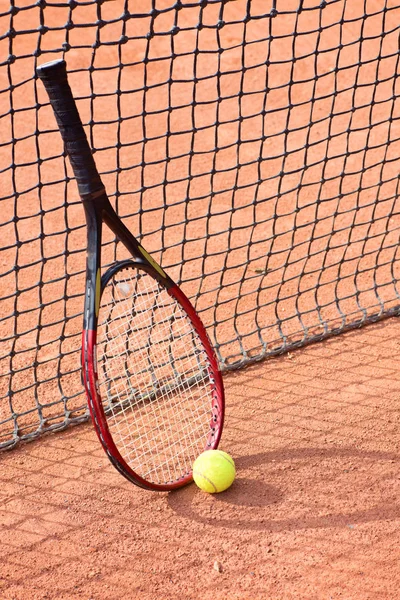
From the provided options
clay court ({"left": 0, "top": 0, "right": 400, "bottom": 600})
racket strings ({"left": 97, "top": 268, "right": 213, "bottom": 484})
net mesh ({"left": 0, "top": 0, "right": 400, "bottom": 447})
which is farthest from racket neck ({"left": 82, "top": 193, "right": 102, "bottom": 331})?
clay court ({"left": 0, "top": 0, "right": 400, "bottom": 600})

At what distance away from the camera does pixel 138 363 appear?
438cm

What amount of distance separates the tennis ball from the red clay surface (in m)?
0.08

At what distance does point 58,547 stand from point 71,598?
0.26 m

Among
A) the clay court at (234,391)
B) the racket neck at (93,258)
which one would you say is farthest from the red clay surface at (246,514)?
the racket neck at (93,258)

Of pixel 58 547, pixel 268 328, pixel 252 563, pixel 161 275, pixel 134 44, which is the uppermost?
pixel 134 44

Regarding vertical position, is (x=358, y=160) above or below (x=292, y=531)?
above

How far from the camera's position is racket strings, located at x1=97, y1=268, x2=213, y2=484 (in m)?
3.79

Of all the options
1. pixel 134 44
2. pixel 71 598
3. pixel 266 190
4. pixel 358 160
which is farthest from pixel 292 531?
pixel 134 44

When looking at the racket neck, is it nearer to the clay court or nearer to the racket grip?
the racket grip

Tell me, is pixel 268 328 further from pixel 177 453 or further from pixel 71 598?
pixel 71 598

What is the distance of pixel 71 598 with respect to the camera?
3.25m

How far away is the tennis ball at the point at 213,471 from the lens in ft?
11.8

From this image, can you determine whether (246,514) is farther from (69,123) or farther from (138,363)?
(69,123)

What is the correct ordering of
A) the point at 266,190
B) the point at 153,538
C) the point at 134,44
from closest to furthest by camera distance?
the point at 153,538
the point at 266,190
the point at 134,44
